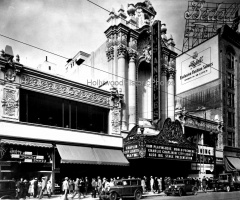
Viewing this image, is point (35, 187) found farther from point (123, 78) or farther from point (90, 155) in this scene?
point (123, 78)

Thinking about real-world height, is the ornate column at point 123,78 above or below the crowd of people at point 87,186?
above

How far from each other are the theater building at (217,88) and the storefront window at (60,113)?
1875 centimetres

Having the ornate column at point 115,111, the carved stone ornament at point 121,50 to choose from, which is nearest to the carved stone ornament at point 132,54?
the carved stone ornament at point 121,50

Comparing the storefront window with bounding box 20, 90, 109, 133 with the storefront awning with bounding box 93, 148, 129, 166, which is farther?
the storefront awning with bounding box 93, 148, 129, 166

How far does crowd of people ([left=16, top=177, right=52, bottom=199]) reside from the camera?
2002cm

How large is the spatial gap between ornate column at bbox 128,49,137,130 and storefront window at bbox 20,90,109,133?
308 centimetres

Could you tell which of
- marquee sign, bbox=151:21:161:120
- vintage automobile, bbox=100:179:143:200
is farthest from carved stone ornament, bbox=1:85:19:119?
marquee sign, bbox=151:21:161:120

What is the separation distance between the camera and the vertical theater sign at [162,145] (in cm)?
2778

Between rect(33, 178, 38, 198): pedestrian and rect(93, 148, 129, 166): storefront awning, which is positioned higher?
rect(93, 148, 129, 166): storefront awning

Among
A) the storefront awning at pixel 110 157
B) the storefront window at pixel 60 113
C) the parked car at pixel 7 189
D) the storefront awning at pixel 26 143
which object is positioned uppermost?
the storefront window at pixel 60 113

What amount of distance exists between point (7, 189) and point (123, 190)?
8129 millimetres

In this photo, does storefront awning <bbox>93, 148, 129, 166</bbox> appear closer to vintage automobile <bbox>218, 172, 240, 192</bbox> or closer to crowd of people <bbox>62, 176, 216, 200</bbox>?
crowd of people <bbox>62, 176, 216, 200</bbox>

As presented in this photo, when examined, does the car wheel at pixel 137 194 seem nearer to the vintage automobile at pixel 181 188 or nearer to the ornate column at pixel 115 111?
the vintage automobile at pixel 181 188

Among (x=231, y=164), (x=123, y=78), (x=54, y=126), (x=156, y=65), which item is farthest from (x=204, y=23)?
(x=54, y=126)
